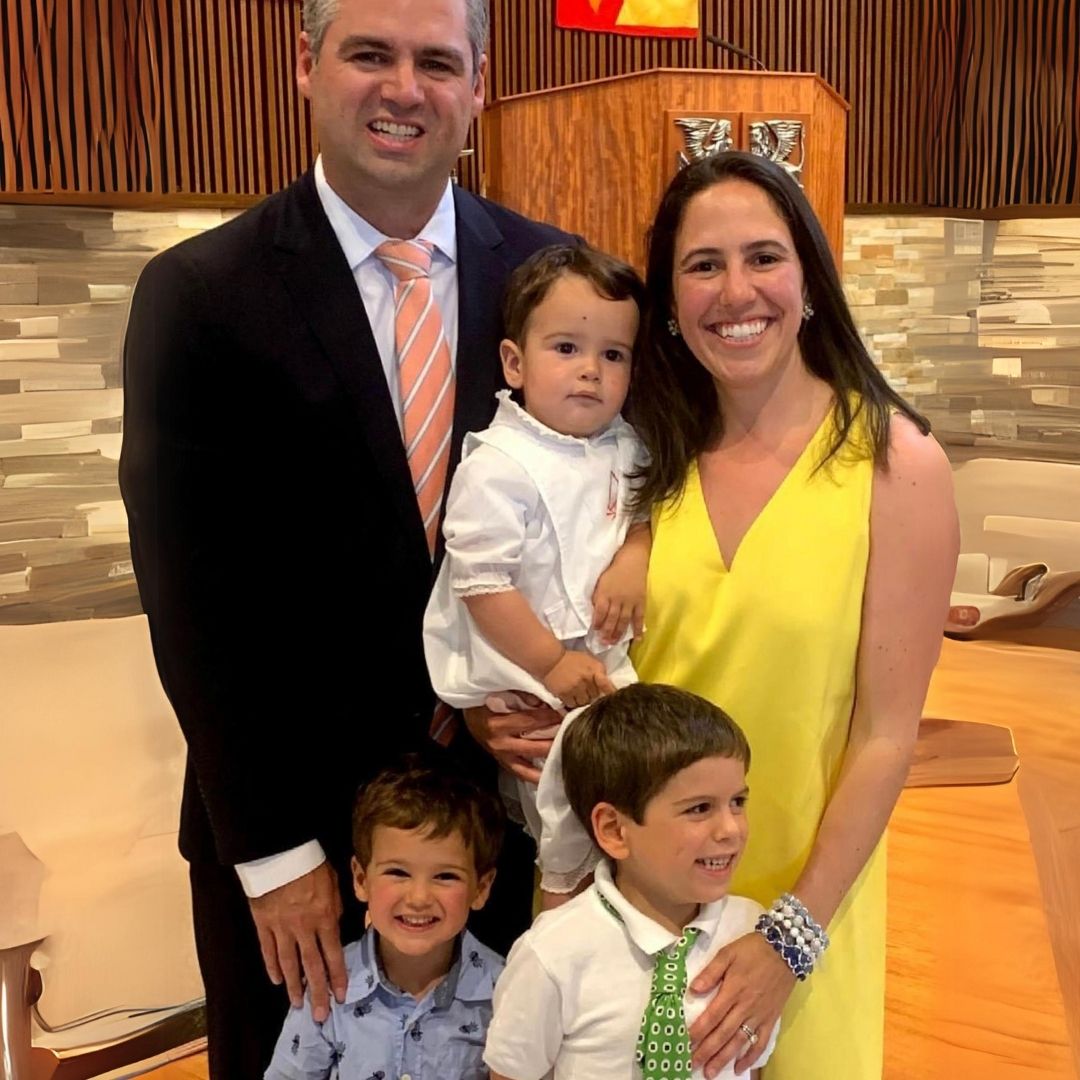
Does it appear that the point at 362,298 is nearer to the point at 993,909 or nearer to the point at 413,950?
the point at 413,950

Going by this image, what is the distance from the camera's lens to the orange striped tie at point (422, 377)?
1751 mm

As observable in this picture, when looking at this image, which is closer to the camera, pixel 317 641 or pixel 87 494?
pixel 317 641

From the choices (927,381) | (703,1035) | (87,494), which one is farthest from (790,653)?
(927,381)

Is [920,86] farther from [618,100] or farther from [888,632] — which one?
[888,632]

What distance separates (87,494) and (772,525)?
2199mm

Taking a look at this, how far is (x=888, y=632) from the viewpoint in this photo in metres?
1.60

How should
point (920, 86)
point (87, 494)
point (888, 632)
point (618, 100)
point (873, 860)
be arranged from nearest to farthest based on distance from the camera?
point (888, 632) < point (873, 860) < point (87, 494) < point (618, 100) < point (920, 86)

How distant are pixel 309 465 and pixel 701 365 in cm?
53

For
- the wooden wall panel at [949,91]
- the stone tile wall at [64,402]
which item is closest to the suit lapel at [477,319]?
the stone tile wall at [64,402]

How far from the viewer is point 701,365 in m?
1.73

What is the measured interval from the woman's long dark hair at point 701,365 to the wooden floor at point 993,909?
1919 millimetres

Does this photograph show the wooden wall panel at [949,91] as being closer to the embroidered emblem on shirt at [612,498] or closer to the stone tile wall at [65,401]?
the stone tile wall at [65,401]

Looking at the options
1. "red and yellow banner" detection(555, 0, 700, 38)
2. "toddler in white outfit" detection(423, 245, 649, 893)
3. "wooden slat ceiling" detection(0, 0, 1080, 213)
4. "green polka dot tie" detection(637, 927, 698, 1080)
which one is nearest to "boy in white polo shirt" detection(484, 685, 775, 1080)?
"green polka dot tie" detection(637, 927, 698, 1080)

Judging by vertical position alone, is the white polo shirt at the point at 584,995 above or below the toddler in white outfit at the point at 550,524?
below
